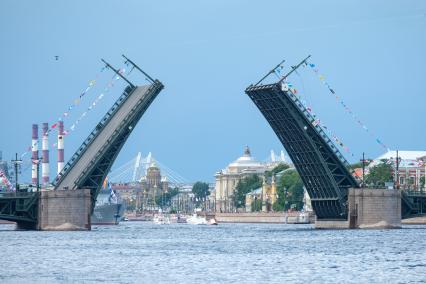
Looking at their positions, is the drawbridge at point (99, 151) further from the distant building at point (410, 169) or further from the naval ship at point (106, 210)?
the distant building at point (410, 169)

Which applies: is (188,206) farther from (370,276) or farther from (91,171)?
(370,276)

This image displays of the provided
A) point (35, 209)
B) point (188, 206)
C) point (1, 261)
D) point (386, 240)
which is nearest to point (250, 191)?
point (188, 206)

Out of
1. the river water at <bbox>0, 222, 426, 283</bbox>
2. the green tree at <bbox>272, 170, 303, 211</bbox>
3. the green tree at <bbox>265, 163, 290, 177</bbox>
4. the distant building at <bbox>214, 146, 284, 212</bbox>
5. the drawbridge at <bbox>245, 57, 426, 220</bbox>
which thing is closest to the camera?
the river water at <bbox>0, 222, 426, 283</bbox>

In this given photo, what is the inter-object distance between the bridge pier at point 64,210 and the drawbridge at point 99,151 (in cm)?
47

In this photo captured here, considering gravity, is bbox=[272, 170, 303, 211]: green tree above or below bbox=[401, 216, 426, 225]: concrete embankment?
above

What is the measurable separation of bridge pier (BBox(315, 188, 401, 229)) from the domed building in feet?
335

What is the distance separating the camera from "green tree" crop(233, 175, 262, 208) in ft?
511

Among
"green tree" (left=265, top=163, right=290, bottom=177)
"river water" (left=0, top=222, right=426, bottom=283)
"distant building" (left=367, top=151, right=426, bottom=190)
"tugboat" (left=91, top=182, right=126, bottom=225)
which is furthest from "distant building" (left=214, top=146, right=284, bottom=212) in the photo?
"river water" (left=0, top=222, right=426, bottom=283)

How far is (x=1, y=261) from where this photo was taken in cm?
4303

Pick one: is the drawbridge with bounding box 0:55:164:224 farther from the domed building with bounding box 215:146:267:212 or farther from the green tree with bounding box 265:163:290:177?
the domed building with bounding box 215:146:267:212

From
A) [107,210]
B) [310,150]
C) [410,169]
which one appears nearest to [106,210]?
[107,210]

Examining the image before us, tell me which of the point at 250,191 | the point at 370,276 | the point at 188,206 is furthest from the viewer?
the point at 188,206

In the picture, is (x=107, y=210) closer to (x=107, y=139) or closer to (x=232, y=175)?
(x=107, y=139)

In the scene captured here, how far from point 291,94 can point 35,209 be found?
44.8 feet
